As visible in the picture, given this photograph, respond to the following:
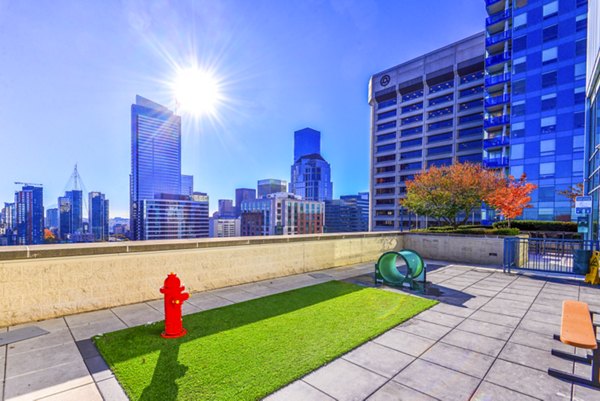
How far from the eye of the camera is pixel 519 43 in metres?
42.8

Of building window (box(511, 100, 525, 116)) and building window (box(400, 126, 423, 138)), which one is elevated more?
building window (box(400, 126, 423, 138))

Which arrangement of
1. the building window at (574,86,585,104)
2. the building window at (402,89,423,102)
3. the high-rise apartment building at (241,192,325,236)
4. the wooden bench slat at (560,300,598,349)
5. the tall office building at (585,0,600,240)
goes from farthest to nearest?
the high-rise apartment building at (241,192,325,236), the building window at (402,89,423,102), the building window at (574,86,585,104), the tall office building at (585,0,600,240), the wooden bench slat at (560,300,598,349)

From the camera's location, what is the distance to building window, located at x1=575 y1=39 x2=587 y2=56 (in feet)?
123

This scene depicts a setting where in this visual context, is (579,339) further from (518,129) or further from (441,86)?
(441,86)

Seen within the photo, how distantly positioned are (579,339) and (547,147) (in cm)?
4721

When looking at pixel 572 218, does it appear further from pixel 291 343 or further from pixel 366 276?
pixel 291 343

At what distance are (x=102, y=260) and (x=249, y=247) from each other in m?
4.13

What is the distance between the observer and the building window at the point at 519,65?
137ft

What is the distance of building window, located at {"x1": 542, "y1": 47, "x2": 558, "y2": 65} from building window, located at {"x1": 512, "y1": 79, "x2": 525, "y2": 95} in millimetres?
3293

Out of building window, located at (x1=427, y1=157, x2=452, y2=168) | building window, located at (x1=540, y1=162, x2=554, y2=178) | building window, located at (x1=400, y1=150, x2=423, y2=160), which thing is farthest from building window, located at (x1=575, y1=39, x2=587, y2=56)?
building window, located at (x1=400, y1=150, x2=423, y2=160)

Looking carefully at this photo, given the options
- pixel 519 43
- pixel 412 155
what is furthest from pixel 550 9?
pixel 412 155

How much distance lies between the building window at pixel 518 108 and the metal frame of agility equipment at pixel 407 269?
150 feet

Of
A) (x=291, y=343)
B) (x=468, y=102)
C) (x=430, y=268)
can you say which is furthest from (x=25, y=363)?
(x=468, y=102)

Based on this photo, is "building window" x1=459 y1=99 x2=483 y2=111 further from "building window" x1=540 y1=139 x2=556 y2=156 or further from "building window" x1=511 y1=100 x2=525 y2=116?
"building window" x1=540 y1=139 x2=556 y2=156
